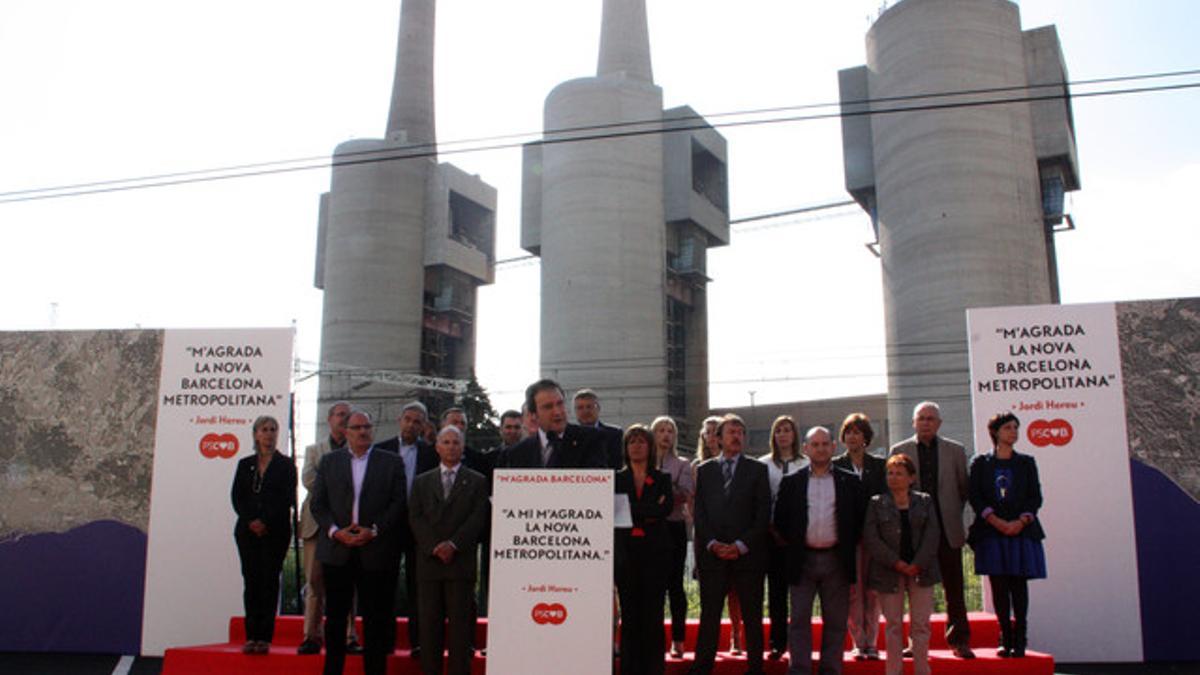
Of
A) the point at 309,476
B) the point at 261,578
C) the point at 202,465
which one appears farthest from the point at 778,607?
the point at 202,465

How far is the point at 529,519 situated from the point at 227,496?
16.0 ft

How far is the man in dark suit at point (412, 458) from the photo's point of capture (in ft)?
24.0

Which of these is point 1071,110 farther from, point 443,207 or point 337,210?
point 337,210

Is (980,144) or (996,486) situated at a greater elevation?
(980,144)

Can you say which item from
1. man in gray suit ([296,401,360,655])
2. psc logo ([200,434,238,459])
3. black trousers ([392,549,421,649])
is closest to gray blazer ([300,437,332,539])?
man in gray suit ([296,401,360,655])

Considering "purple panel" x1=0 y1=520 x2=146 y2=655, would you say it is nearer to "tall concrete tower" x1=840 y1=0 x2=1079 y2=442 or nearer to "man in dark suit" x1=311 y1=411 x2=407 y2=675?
"man in dark suit" x1=311 y1=411 x2=407 y2=675

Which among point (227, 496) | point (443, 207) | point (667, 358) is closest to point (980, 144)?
point (667, 358)

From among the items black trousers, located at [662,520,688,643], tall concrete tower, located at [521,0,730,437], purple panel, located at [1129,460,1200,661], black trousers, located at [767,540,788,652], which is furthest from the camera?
tall concrete tower, located at [521,0,730,437]

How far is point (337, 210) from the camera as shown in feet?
158

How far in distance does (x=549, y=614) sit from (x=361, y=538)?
161 centimetres

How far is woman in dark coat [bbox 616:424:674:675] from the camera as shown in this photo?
6.21 m

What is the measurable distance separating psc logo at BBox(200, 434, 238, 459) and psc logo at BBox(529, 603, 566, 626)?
5.05 m

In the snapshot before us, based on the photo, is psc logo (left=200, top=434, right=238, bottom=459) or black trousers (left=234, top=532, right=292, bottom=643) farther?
psc logo (left=200, top=434, right=238, bottom=459)

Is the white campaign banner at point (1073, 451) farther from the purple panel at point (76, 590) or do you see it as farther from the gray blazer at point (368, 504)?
the purple panel at point (76, 590)
